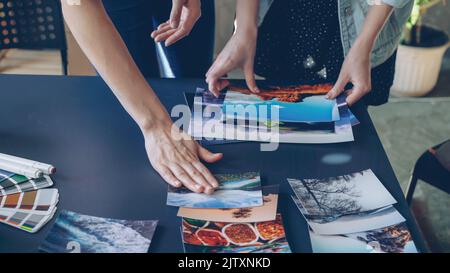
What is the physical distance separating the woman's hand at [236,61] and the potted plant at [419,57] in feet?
4.73

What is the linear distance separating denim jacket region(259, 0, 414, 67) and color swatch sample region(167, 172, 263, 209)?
52cm

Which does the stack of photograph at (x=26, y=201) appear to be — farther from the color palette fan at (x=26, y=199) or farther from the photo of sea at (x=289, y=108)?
the photo of sea at (x=289, y=108)

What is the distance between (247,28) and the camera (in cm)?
136

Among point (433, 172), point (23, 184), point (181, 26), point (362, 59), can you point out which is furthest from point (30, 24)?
point (433, 172)

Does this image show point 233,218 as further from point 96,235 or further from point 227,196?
point 96,235

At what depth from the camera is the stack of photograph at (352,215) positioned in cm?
90

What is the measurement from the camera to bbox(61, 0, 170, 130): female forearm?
109 centimetres

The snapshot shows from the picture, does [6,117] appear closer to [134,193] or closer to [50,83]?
[50,83]

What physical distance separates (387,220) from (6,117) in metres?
0.81

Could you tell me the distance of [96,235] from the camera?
91 cm

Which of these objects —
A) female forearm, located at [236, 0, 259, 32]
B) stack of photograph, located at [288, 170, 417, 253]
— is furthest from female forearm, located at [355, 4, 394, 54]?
stack of photograph, located at [288, 170, 417, 253]

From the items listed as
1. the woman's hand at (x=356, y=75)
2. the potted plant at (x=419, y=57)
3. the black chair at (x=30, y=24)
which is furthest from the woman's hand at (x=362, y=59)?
the potted plant at (x=419, y=57)

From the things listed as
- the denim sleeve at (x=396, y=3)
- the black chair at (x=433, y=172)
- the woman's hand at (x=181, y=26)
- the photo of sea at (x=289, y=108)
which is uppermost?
the denim sleeve at (x=396, y=3)
